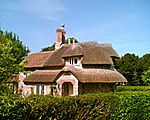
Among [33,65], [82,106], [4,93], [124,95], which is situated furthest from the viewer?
[33,65]

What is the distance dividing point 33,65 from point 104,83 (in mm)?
13023

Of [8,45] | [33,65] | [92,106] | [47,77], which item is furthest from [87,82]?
[8,45]

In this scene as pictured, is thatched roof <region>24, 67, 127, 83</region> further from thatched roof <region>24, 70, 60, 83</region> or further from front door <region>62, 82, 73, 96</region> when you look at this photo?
front door <region>62, 82, 73, 96</region>

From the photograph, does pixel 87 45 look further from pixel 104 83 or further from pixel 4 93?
pixel 4 93

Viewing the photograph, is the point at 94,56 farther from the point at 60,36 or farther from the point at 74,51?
the point at 60,36

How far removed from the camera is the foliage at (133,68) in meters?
68.2

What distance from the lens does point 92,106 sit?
663 inches

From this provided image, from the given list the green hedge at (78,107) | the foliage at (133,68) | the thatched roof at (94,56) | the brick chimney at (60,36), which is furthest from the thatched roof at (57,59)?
the foliage at (133,68)

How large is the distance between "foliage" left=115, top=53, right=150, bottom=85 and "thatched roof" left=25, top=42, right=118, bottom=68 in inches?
957

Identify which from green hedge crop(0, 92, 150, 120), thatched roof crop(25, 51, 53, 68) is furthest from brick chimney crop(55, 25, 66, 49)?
green hedge crop(0, 92, 150, 120)

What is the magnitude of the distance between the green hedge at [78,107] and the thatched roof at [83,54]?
19368 mm

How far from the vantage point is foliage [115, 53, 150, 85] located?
68.2 metres

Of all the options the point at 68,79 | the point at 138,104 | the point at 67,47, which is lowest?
the point at 138,104

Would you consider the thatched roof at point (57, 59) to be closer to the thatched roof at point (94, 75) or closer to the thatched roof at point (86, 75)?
the thatched roof at point (86, 75)
